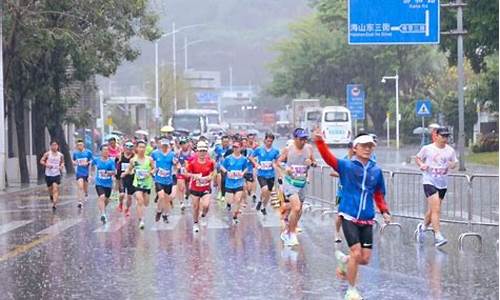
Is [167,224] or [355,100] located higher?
[355,100]

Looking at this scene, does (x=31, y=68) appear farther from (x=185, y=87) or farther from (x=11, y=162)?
(x=185, y=87)

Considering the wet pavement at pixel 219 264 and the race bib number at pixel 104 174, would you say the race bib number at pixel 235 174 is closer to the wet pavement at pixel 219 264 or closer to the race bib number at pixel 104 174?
the wet pavement at pixel 219 264

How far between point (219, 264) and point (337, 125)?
63228mm

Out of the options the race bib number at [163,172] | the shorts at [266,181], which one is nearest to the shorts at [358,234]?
the race bib number at [163,172]

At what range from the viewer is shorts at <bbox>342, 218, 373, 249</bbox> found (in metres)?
11.1

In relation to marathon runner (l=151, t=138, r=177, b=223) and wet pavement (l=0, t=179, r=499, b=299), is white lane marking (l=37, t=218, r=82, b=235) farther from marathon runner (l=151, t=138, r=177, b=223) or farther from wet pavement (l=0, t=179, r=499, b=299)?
marathon runner (l=151, t=138, r=177, b=223)

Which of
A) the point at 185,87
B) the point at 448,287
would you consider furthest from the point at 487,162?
the point at 185,87

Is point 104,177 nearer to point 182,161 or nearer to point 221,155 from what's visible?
point 182,161

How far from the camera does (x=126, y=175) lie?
69.3ft

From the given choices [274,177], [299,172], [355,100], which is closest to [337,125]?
[355,100]

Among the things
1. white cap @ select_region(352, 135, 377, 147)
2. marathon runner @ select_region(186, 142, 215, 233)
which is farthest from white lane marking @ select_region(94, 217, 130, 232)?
white cap @ select_region(352, 135, 377, 147)

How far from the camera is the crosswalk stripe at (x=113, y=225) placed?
1980cm

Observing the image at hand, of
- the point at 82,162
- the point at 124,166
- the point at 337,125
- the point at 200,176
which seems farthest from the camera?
the point at 337,125

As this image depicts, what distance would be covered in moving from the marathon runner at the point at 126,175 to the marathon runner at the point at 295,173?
5.27 meters
